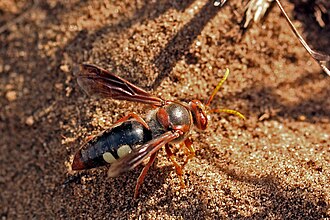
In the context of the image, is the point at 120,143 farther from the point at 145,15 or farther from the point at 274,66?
the point at 274,66

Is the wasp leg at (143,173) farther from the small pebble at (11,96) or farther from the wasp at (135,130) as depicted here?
the small pebble at (11,96)

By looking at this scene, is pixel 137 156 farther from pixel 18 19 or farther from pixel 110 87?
pixel 18 19

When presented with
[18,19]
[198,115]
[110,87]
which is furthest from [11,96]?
[198,115]

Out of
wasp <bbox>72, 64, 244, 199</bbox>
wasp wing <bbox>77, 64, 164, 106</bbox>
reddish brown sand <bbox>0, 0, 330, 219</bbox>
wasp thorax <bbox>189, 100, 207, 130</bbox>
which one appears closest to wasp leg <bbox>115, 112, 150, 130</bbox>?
wasp <bbox>72, 64, 244, 199</bbox>

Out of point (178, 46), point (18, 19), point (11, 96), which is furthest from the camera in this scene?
point (18, 19)

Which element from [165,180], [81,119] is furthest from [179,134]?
[81,119]
